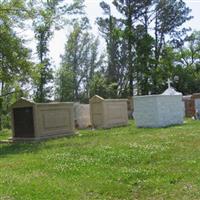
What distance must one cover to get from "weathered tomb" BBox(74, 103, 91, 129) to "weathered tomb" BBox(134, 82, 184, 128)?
6.88 meters

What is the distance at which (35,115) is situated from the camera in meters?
24.2

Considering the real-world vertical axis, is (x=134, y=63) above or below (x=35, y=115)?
above

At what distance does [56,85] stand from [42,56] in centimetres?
682

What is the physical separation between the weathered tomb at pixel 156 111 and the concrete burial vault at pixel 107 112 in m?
3.60

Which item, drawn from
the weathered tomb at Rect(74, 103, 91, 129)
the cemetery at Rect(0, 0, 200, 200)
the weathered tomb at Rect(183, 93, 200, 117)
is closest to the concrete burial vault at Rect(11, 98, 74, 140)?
the cemetery at Rect(0, 0, 200, 200)

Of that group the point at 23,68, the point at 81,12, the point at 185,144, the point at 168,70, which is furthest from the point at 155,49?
the point at 185,144

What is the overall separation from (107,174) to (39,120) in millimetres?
13483

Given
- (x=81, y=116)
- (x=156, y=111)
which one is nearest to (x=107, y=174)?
(x=156, y=111)

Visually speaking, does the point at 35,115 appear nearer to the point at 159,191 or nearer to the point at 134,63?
the point at 159,191

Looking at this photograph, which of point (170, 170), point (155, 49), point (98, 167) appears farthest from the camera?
point (155, 49)

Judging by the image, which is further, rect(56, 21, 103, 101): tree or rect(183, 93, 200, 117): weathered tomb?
rect(56, 21, 103, 101): tree

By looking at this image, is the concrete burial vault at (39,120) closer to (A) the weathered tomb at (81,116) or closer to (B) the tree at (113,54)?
(A) the weathered tomb at (81,116)

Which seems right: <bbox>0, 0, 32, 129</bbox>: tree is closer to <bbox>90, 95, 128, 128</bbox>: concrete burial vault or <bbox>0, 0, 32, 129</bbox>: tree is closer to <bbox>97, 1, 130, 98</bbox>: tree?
<bbox>90, 95, 128, 128</bbox>: concrete burial vault

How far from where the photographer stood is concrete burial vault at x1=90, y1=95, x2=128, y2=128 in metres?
32.1
